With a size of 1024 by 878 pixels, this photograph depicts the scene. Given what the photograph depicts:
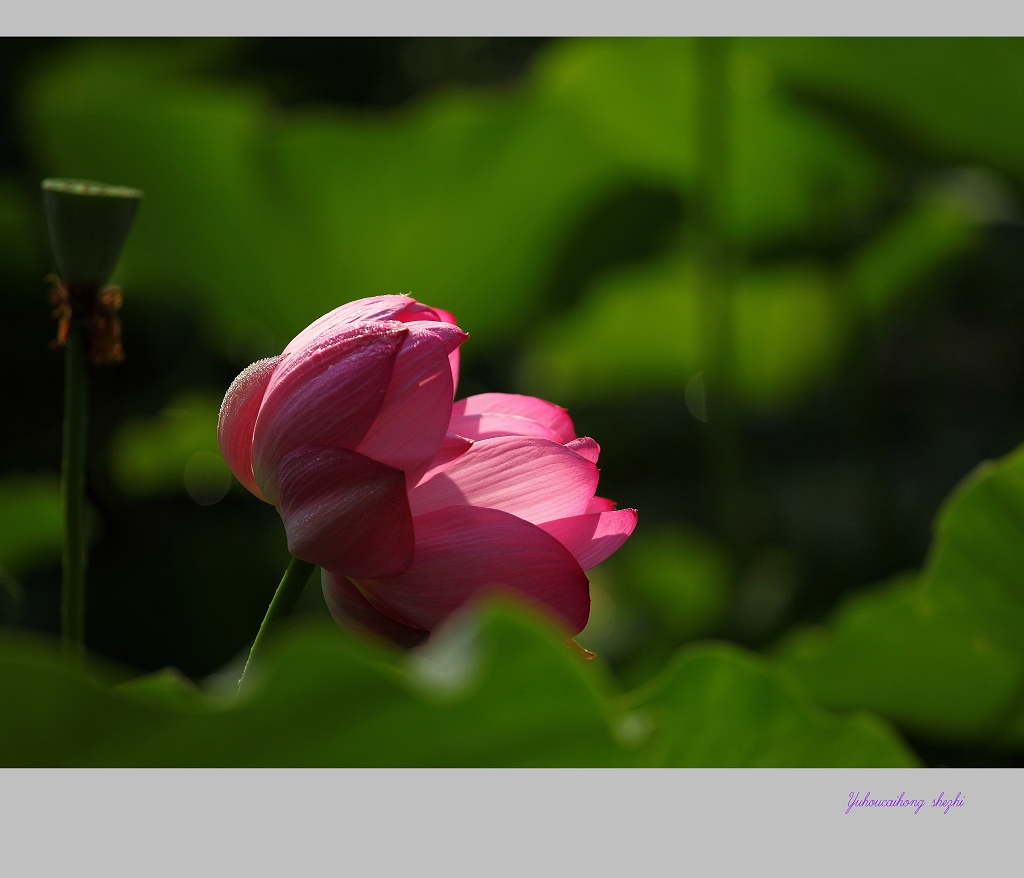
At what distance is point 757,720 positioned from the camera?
387 millimetres

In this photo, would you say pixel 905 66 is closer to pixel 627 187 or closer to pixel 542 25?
pixel 627 187

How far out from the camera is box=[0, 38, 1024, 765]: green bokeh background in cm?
96

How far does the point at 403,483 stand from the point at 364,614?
0.05m

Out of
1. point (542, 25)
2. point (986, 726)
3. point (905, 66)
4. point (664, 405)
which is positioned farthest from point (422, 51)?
point (986, 726)

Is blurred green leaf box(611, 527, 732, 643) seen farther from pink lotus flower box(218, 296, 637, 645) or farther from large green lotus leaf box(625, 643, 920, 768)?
pink lotus flower box(218, 296, 637, 645)

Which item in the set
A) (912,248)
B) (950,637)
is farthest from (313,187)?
(950,637)

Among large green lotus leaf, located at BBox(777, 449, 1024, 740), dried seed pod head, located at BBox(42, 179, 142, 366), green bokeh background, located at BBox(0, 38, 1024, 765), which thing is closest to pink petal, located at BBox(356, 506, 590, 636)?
dried seed pod head, located at BBox(42, 179, 142, 366)

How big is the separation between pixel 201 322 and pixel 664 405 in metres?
0.62

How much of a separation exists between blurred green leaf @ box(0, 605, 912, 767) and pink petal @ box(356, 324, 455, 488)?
51 millimetres

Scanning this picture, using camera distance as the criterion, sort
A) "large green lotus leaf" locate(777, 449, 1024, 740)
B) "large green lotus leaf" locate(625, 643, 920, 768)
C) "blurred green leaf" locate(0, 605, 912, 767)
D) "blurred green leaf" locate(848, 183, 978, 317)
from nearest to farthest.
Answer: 1. "blurred green leaf" locate(0, 605, 912, 767)
2. "large green lotus leaf" locate(625, 643, 920, 768)
3. "large green lotus leaf" locate(777, 449, 1024, 740)
4. "blurred green leaf" locate(848, 183, 978, 317)

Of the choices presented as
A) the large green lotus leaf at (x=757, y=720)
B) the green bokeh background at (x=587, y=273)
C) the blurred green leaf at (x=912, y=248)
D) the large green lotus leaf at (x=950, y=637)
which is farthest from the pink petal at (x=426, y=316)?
the blurred green leaf at (x=912, y=248)

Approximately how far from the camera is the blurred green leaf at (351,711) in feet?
0.67

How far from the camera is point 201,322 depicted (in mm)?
1263

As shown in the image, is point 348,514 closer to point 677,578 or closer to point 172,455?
point 677,578
